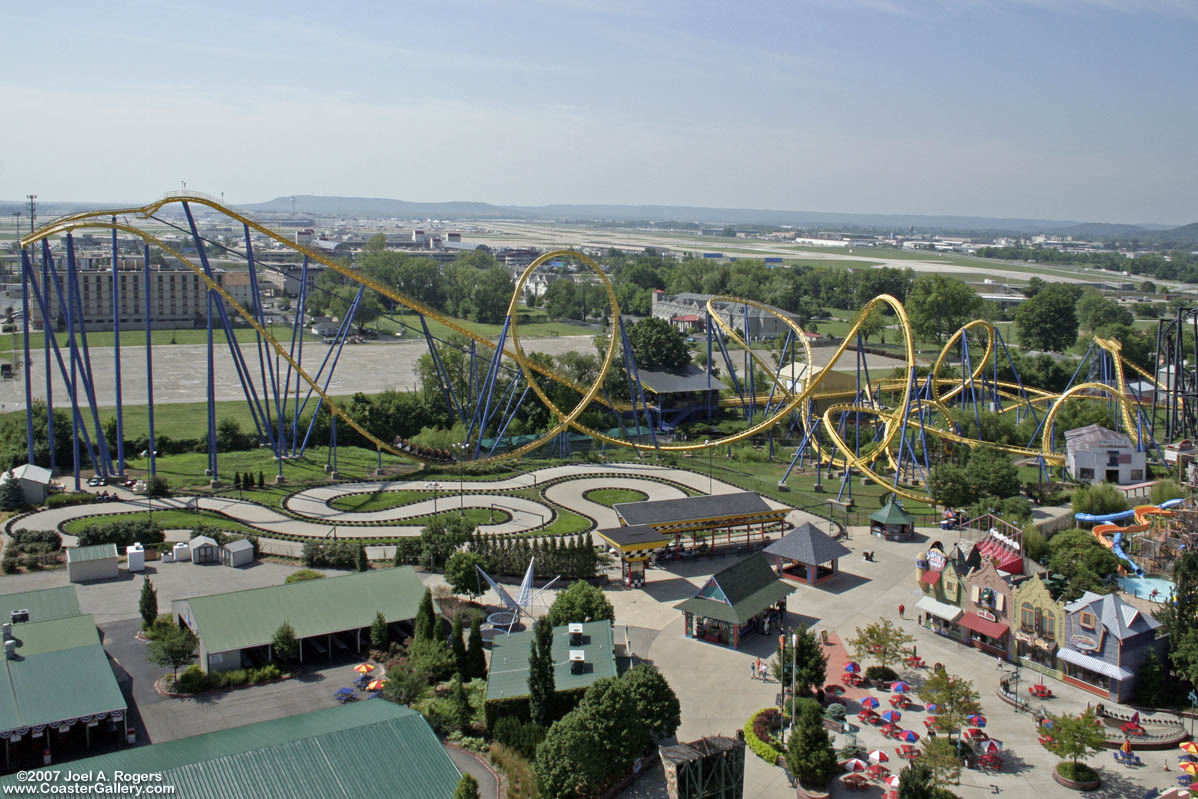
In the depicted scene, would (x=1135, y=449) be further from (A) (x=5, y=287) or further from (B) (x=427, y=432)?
(A) (x=5, y=287)

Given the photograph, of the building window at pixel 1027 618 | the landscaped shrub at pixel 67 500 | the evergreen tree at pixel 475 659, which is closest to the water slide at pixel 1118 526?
the building window at pixel 1027 618

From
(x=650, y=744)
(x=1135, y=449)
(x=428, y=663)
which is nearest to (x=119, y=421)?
(x=428, y=663)

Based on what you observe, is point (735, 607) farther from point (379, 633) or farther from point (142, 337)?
point (142, 337)

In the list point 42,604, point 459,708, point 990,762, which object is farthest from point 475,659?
point 990,762

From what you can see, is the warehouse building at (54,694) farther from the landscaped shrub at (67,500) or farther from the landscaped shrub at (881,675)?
the landscaped shrub at (881,675)

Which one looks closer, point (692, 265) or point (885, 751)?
point (885, 751)

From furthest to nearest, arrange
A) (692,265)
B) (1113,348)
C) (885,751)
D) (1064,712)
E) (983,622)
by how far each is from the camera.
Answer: (692,265)
(1113,348)
(983,622)
(1064,712)
(885,751)
